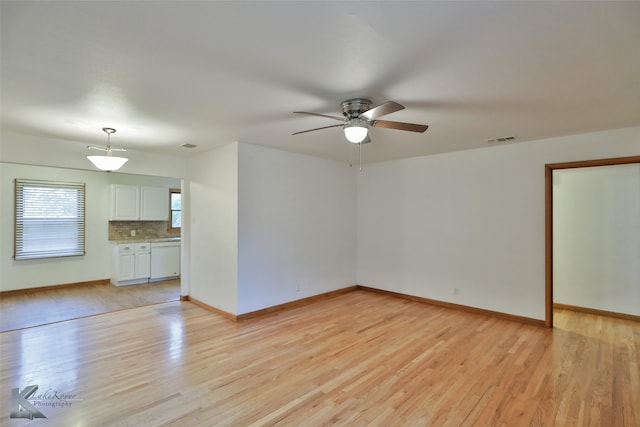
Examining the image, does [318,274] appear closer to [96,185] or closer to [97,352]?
[97,352]

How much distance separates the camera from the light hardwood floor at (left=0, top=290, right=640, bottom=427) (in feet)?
7.39

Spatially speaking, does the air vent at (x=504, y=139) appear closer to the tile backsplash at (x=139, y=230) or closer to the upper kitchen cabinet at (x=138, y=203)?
the upper kitchen cabinet at (x=138, y=203)

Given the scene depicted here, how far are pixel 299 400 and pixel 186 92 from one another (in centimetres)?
260

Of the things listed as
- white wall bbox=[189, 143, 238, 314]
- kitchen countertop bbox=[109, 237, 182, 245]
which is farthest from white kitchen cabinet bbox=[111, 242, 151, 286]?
white wall bbox=[189, 143, 238, 314]

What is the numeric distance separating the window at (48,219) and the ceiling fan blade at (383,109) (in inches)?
246

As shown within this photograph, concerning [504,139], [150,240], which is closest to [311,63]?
[504,139]

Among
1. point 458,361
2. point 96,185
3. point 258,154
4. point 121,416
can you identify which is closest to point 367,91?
point 258,154

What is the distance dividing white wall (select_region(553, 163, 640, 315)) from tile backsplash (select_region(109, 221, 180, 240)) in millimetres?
7681

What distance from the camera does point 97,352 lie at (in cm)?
324

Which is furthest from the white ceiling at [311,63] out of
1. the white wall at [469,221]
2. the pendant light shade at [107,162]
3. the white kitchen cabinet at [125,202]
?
the white kitchen cabinet at [125,202]

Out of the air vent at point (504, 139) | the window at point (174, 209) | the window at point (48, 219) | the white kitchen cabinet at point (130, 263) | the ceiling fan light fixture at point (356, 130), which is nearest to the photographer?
the ceiling fan light fixture at point (356, 130)

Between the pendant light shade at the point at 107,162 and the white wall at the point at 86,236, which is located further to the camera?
the white wall at the point at 86,236

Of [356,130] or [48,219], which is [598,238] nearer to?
[356,130]

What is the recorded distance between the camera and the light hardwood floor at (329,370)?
225 cm
